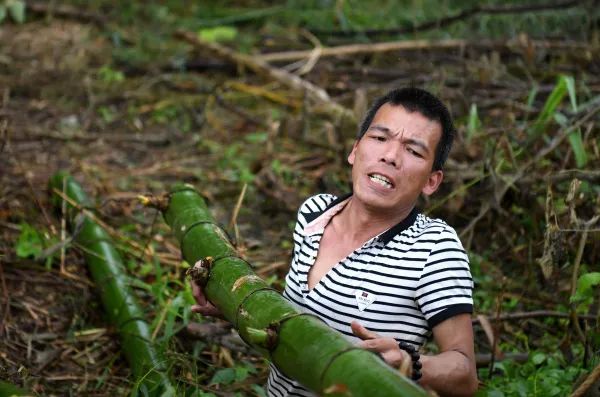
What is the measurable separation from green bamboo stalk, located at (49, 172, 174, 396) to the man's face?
0.92 metres

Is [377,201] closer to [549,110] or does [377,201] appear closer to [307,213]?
[307,213]

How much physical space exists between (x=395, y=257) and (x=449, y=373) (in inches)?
13.8

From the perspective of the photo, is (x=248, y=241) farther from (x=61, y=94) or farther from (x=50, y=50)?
(x=50, y=50)

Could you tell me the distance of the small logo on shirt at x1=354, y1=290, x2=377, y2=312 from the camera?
231 centimetres

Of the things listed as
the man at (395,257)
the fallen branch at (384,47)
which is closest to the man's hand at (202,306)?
the man at (395,257)

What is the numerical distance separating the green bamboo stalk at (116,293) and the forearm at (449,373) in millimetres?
958

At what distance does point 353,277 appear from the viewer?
2361 millimetres

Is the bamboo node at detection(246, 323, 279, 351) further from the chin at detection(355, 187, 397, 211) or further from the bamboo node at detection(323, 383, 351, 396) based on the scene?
the chin at detection(355, 187, 397, 211)

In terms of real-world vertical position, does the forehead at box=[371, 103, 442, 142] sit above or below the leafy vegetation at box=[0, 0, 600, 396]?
above

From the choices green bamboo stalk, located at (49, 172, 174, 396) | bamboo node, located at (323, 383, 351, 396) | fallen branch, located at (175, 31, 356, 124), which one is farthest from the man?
fallen branch, located at (175, 31, 356, 124)

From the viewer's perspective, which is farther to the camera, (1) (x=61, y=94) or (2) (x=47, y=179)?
(1) (x=61, y=94)

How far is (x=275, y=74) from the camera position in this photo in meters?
6.39

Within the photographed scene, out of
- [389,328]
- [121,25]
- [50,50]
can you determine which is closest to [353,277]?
[389,328]

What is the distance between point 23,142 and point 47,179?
0.75 meters
